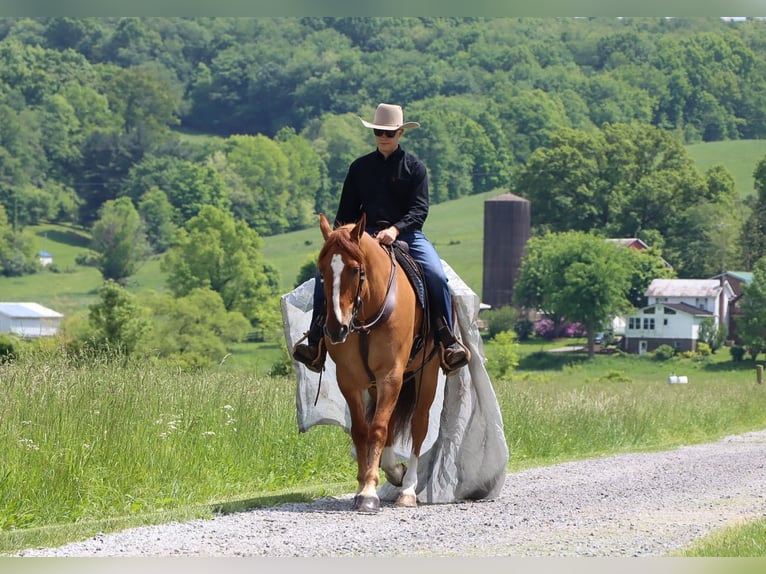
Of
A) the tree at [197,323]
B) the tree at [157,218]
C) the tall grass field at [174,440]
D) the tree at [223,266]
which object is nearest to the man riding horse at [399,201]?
the tall grass field at [174,440]

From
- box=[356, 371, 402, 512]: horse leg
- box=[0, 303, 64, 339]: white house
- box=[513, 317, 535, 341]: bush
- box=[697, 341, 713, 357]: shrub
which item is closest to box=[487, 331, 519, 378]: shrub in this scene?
box=[697, 341, 713, 357]: shrub

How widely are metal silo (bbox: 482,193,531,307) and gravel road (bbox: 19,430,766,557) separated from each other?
443ft

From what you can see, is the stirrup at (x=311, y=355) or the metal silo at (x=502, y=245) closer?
the stirrup at (x=311, y=355)

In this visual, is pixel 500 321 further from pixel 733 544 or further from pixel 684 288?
pixel 733 544

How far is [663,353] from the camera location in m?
120

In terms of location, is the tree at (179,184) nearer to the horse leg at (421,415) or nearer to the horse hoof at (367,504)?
the horse leg at (421,415)

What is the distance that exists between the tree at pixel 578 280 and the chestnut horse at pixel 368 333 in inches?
4540

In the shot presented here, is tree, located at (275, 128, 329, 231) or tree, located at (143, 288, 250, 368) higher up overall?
tree, located at (275, 128, 329, 231)

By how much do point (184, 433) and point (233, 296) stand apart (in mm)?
129348

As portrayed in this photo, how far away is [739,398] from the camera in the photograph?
27.3m

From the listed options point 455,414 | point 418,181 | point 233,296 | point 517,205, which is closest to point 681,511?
point 455,414

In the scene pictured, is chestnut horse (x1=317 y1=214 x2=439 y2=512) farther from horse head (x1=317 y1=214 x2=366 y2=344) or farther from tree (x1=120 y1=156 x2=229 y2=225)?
tree (x1=120 y1=156 x2=229 y2=225)

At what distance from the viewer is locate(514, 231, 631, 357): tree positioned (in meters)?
132

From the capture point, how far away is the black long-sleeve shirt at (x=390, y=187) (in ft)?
37.5
